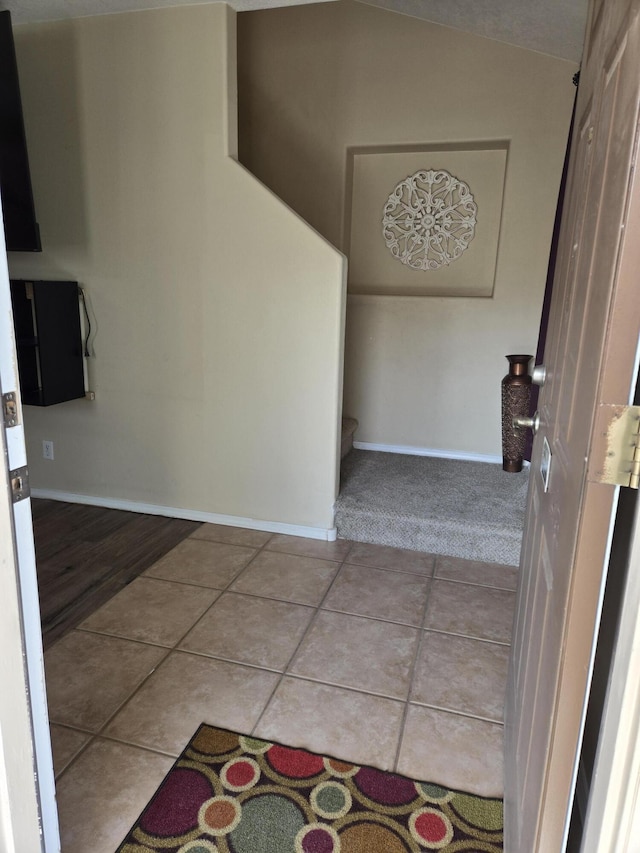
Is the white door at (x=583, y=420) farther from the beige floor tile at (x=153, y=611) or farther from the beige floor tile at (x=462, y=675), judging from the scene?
the beige floor tile at (x=153, y=611)

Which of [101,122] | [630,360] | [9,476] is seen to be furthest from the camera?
[101,122]

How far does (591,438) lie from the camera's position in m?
0.70

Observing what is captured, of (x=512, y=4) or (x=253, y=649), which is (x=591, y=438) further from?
(x=512, y=4)

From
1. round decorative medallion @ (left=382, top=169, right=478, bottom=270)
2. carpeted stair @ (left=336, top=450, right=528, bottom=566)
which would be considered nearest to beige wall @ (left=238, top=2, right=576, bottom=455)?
round decorative medallion @ (left=382, top=169, right=478, bottom=270)

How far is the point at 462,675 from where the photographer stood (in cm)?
192

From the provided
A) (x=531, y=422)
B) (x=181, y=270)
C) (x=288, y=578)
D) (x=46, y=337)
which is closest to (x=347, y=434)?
(x=288, y=578)

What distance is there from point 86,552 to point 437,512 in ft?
5.70

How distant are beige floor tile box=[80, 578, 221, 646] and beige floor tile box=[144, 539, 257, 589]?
62mm

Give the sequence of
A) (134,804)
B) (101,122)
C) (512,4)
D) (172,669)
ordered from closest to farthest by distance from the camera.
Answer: (134,804)
(172,669)
(512,4)
(101,122)

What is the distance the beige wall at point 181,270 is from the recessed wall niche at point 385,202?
47.6 inches

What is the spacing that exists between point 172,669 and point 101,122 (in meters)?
2.52

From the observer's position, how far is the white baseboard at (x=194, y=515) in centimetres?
A: 295

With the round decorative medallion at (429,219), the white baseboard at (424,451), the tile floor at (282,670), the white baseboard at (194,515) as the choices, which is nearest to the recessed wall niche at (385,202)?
the round decorative medallion at (429,219)

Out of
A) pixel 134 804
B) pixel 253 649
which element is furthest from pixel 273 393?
pixel 134 804
